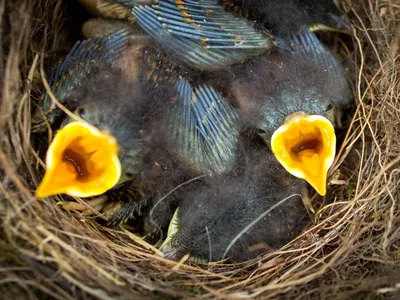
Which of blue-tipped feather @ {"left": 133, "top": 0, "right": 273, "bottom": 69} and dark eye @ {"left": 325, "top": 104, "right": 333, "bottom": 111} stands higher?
blue-tipped feather @ {"left": 133, "top": 0, "right": 273, "bottom": 69}

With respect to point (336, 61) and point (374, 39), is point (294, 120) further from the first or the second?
point (374, 39)

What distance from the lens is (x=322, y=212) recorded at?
5.46 ft

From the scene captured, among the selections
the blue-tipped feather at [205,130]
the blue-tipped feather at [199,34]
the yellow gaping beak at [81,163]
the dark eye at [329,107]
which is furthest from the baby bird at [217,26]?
the yellow gaping beak at [81,163]

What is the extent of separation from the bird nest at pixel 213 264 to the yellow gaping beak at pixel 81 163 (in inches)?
4.6

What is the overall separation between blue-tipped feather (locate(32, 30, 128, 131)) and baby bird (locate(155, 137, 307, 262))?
45cm

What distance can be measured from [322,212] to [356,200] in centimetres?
13

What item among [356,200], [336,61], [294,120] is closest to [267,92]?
[294,120]

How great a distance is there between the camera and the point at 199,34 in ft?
4.90

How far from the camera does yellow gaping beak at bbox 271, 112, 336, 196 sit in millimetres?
1411

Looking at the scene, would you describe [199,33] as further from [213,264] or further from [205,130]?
[213,264]

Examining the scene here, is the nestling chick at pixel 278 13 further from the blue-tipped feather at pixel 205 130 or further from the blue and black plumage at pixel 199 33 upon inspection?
the blue-tipped feather at pixel 205 130

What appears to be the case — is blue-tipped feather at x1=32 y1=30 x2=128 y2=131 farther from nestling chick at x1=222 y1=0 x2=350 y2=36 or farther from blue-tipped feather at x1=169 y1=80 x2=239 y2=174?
nestling chick at x1=222 y1=0 x2=350 y2=36

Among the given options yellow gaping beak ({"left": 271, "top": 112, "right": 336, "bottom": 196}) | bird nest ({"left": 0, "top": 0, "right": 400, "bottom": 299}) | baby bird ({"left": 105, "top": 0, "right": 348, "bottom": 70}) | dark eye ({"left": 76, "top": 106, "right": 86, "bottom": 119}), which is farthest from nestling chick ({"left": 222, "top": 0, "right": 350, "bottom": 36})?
dark eye ({"left": 76, "top": 106, "right": 86, "bottom": 119})

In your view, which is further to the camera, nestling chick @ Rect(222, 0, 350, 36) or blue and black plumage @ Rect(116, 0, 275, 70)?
nestling chick @ Rect(222, 0, 350, 36)
